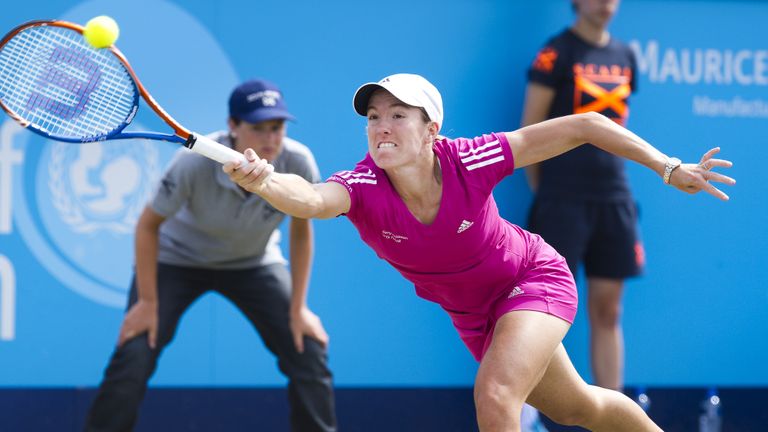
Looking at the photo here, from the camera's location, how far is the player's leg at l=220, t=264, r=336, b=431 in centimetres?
564

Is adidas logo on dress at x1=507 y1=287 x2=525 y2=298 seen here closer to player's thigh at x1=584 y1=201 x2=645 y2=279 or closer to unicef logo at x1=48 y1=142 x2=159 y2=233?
player's thigh at x1=584 y1=201 x2=645 y2=279

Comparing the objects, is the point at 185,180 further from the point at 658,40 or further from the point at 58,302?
the point at 658,40

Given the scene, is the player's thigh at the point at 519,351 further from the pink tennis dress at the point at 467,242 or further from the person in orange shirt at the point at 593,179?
the person in orange shirt at the point at 593,179

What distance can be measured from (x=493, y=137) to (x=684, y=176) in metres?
0.65

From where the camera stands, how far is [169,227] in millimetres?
5797

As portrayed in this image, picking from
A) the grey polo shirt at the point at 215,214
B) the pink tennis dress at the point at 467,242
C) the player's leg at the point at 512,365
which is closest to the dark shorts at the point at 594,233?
the grey polo shirt at the point at 215,214

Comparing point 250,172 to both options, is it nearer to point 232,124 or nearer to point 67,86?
point 67,86

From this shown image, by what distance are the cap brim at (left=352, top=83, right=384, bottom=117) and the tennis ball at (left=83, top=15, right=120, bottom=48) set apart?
32.6 inches

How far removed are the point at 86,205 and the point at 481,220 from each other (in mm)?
2444

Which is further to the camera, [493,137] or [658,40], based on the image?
[658,40]

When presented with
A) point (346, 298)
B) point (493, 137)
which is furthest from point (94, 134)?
point (346, 298)

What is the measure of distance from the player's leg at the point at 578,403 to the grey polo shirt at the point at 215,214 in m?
1.49

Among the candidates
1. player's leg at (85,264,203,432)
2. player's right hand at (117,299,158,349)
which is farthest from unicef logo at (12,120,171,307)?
player's right hand at (117,299,158,349)

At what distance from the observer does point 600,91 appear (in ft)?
20.7
